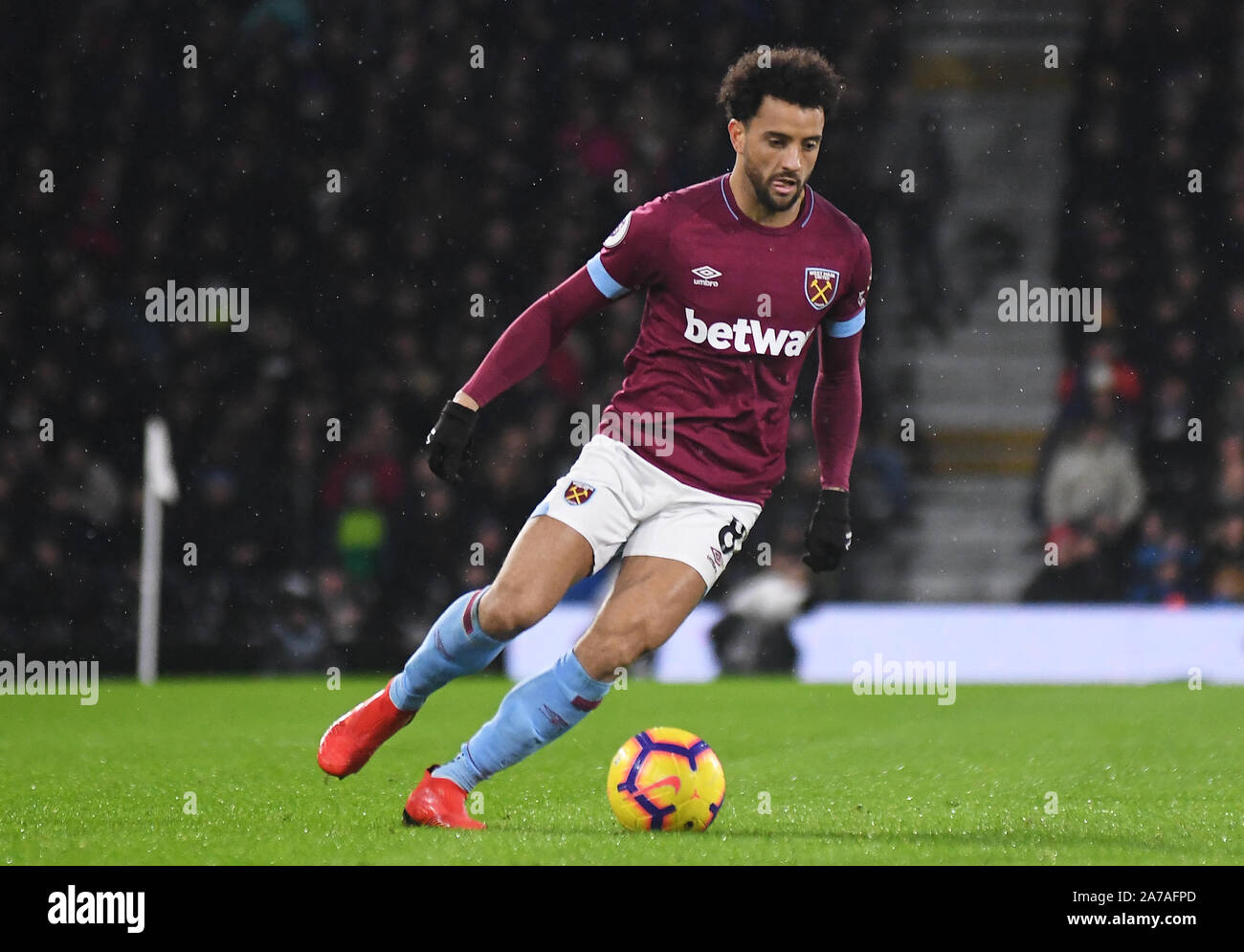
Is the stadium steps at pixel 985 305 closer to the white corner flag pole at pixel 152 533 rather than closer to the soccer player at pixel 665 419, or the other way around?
the white corner flag pole at pixel 152 533

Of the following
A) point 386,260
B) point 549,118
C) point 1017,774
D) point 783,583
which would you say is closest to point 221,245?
point 386,260

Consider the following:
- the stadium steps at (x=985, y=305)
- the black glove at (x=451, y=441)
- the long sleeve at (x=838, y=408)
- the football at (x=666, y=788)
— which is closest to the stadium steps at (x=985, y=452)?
the stadium steps at (x=985, y=305)

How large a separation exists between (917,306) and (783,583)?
12.4 ft

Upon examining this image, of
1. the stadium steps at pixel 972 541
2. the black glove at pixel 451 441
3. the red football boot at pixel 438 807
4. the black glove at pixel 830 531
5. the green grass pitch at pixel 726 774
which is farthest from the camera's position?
the stadium steps at pixel 972 541

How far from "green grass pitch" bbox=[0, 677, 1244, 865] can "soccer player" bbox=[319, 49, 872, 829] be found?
38 cm

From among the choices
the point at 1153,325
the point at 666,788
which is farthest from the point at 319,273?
the point at 666,788

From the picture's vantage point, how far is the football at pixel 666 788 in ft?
17.0

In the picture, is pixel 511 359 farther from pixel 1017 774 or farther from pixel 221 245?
pixel 221 245

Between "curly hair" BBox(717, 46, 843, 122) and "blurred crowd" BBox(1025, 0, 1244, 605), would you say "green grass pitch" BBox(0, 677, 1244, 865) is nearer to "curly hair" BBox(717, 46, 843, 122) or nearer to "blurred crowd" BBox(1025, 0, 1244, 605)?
"blurred crowd" BBox(1025, 0, 1244, 605)

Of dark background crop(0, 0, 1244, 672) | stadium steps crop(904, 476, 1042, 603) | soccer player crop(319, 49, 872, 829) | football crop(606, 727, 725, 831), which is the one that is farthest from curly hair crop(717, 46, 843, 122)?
stadium steps crop(904, 476, 1042, 603)

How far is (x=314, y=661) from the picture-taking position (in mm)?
12688

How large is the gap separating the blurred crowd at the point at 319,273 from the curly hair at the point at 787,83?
24.3 ft

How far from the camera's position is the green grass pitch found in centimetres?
482

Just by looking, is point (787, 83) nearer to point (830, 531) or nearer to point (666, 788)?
point (830, 531)
